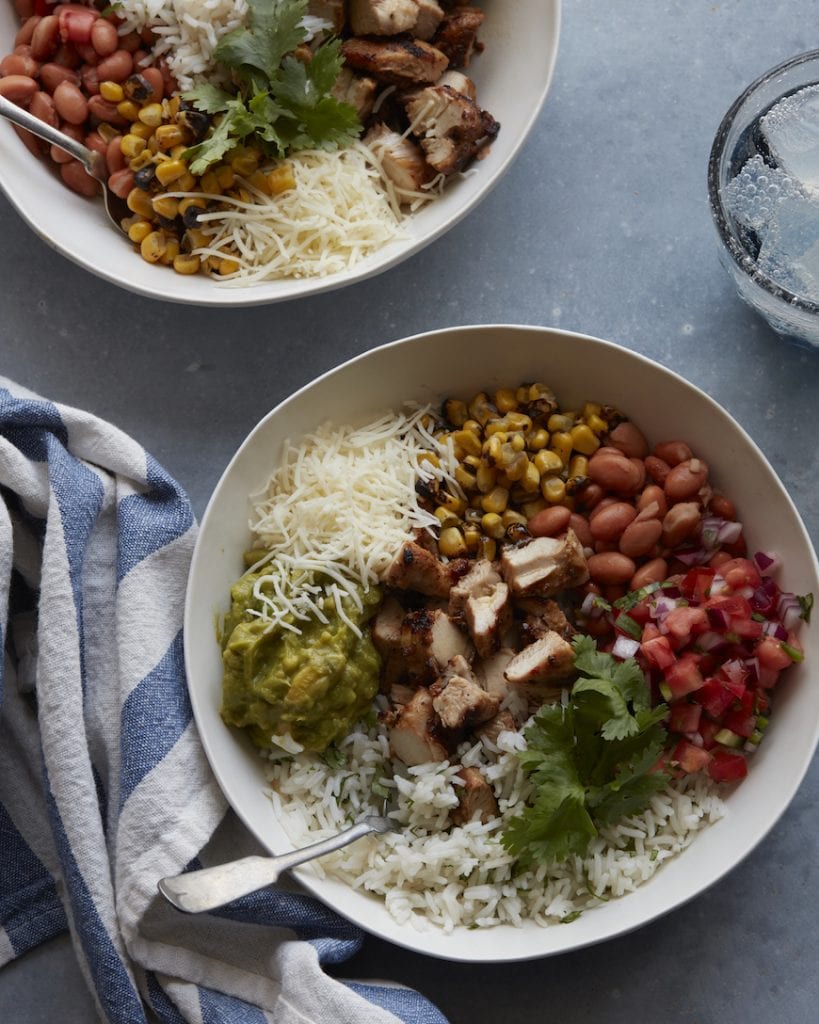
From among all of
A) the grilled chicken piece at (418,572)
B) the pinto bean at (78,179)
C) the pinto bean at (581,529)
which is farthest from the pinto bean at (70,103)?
the pinto bean at (581,529)

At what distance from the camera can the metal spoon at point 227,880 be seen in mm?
3115

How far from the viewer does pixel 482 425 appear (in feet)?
11.6

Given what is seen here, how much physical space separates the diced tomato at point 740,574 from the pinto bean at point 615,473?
358 millimetres

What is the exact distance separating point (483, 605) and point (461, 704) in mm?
297

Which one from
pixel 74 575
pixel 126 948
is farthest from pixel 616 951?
pixel 74 575

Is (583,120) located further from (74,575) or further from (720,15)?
(74,575)

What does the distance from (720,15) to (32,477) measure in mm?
2721

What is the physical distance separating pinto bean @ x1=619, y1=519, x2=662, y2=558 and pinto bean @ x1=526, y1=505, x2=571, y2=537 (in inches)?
7.1

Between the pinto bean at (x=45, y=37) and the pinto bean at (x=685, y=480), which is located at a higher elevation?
the pinto bean at (x=45, y=37)

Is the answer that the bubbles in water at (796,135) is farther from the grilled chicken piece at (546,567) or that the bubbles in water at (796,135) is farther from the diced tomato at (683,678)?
the diced tomato at (683,678)

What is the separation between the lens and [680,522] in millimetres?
3338

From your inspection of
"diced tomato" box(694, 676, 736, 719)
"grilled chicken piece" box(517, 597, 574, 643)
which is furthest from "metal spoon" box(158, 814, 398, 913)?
"diced tomato" box(694, 676, 736, 719)

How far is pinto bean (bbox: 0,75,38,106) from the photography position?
11.6 feet

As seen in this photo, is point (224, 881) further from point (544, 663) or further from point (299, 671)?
point (544, 663)
